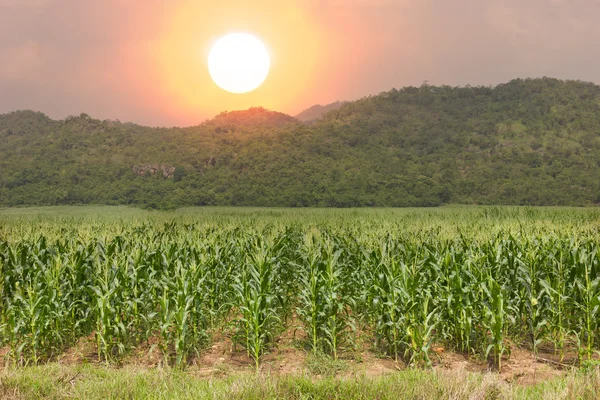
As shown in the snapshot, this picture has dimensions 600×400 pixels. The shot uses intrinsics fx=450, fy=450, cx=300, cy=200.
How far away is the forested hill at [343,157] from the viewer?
96875 mm

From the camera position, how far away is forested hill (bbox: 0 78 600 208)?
96875 millimetres

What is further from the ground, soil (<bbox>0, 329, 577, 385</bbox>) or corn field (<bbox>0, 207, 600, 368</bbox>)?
corn field (<bbox>0, 207, 600, 368</bbox>)

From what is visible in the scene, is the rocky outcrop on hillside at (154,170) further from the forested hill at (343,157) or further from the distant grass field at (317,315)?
the distant grass field at (317,315)

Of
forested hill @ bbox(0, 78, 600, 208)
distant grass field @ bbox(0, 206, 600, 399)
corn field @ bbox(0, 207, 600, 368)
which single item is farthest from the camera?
forested hill @ bbox(0, 78, 600, 208)

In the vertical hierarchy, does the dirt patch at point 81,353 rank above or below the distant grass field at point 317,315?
below

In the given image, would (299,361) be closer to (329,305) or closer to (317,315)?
(317,315)

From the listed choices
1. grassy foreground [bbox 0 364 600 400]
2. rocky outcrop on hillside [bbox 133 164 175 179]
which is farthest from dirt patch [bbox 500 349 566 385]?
rocky outcrop on hillside [bbox 133 164 175 179]

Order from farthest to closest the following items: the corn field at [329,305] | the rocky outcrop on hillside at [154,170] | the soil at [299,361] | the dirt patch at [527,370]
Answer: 1. the rocky outcrop on hillside at [154,170]
2. the corn field at [329,305]
3. the soil at [299,361]
4. the dirt patch at [527,370]

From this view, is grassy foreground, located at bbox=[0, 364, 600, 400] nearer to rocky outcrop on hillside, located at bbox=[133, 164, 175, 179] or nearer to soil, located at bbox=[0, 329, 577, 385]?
soil, located at bbox=[0, 329, 577, 385]

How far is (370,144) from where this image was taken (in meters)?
132

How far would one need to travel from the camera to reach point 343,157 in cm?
12025

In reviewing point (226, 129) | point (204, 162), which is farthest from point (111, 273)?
point (226, 129)

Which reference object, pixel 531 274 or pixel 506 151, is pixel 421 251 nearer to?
pixel 531 274

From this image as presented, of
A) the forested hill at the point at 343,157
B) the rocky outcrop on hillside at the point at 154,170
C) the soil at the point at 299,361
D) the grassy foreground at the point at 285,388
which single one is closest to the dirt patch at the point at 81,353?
the soil at the point at 299,361
